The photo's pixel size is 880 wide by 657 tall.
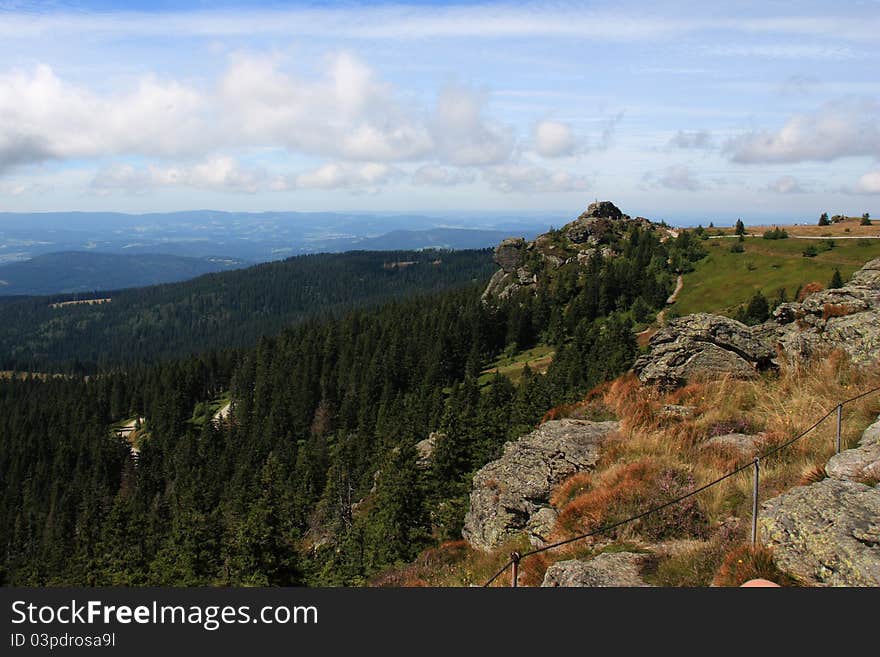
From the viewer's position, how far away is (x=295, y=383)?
122 meters

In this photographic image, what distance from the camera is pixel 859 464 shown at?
1159 centimetres

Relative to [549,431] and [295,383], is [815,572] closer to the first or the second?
[549,431]

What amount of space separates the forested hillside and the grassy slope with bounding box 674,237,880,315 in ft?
24.5

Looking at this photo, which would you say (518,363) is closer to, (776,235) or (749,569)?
(776,235)

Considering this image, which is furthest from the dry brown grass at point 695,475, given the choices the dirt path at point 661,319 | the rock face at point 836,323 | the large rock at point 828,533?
the dirt path at point 661,319

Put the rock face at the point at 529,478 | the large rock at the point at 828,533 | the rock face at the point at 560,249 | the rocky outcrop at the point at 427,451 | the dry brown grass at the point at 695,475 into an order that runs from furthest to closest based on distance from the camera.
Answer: the rock face at the point at 560,249 → the rocky outcrop at the point at 427,451 → the rock face at the point at 529,478 → the dry brown grass at the point at 695,475 → the large rock at the point at 828,533

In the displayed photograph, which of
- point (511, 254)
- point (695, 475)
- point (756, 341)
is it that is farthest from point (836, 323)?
point (511, 254)

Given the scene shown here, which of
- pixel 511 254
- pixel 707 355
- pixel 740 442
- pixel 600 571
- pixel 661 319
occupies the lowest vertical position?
pixel 661 319

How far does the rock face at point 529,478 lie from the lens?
1783 centimetres

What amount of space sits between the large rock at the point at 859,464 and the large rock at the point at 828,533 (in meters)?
0.62

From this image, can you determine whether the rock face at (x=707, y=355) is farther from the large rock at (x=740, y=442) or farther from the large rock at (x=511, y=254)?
the large rock at (x=511, y=254)

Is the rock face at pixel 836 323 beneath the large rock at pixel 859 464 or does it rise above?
above

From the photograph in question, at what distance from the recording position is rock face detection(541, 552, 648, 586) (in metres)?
10.6

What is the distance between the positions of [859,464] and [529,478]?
9553 millimetres
